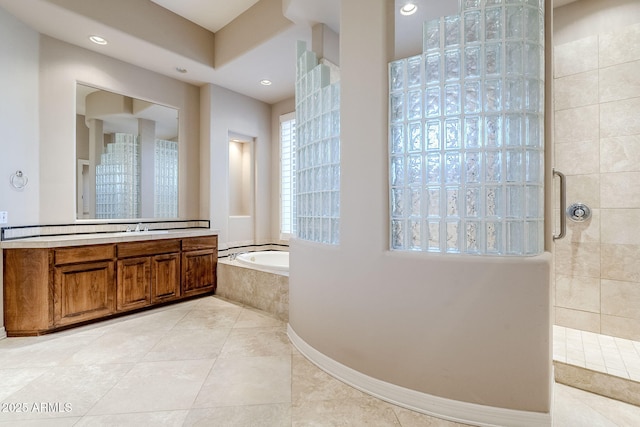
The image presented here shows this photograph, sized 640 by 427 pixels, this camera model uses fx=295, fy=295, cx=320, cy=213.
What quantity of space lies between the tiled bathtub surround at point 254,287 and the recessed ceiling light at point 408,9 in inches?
104

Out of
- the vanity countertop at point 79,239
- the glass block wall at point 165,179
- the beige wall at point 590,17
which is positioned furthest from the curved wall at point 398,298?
the glass block wall at point 165,179

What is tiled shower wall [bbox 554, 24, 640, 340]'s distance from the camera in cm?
225

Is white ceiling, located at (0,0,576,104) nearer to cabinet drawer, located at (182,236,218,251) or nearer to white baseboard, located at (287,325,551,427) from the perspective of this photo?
cabinet drawer, located at (182,236,218,251)

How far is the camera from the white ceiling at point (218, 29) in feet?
8.15

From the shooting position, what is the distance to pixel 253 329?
268 cm

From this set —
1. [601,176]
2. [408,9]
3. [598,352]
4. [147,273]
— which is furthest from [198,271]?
[601,176]

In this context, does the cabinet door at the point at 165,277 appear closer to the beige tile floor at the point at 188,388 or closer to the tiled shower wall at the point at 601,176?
the beige tile floor at the point at 188,388

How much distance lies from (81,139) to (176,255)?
1.56 metres

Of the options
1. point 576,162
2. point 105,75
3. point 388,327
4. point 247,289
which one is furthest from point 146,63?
point 576,162

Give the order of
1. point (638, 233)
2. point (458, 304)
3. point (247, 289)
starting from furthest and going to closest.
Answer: point (247, 289) → point (638, 233) → point (458, 304)

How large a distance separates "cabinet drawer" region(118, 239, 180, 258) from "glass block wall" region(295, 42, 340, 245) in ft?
5.92

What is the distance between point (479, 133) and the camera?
60.3 inches

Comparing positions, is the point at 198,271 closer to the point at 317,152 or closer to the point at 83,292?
the point at 83,292

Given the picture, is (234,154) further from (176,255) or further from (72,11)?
(72,11)
